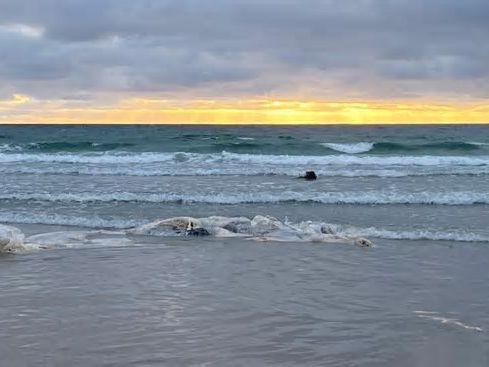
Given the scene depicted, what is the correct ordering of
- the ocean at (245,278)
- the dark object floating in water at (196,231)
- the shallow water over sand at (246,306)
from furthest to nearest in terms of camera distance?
1. the dark object floating in water at (196,231)
2. the ocean at (245,278)
3. the shallow water over sand at (246,306)

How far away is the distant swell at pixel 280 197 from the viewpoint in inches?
639

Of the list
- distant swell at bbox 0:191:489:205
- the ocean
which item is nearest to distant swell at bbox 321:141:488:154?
the ocean

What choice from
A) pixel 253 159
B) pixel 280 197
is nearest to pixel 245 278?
pixel 280 197

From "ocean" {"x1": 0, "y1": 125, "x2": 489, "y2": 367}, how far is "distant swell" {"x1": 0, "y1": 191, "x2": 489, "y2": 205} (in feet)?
0.19

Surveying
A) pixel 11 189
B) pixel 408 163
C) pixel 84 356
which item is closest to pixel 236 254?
pixel 84 356

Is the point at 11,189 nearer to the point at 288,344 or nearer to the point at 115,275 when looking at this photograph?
the point at 115,275

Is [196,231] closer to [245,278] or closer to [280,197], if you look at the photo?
[245,278]

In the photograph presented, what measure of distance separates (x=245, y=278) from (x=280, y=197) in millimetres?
8785

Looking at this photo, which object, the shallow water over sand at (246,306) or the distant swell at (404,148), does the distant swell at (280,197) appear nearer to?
the shallow water over sand at (246,306)

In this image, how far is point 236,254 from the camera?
988 centimetres

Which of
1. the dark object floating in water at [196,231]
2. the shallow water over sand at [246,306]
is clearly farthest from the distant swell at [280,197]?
the shallow water over sand at [246,306]

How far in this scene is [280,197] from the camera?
17000mm

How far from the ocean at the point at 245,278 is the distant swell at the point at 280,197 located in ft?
0.19

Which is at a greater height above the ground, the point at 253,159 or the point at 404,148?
the point at 404,148
